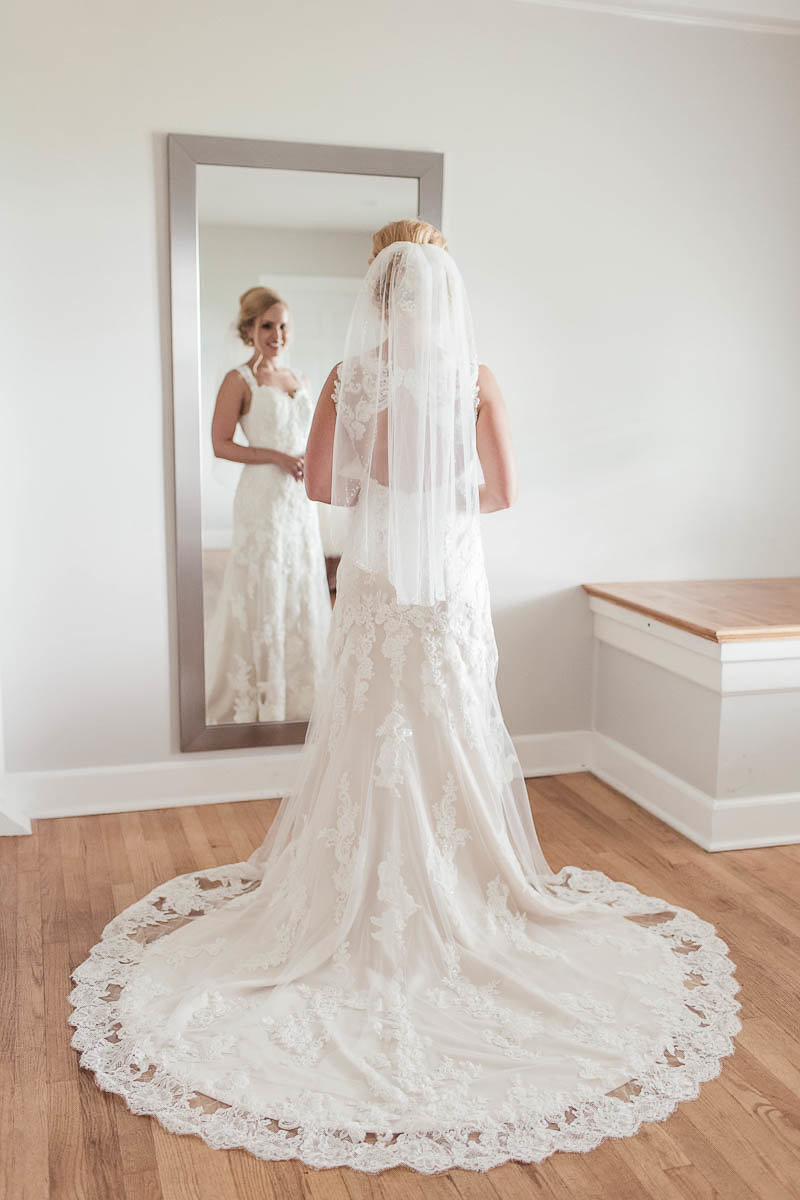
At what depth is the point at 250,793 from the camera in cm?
365

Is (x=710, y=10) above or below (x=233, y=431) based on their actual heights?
above

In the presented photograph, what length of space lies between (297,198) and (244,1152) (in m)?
2.63

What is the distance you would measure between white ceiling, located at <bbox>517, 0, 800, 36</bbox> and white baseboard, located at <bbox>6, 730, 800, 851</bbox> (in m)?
2.46

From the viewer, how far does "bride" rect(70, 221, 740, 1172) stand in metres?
2.05

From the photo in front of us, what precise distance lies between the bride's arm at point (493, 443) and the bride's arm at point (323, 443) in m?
0.34

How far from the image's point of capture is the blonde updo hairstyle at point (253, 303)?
333 cm

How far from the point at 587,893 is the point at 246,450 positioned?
167cm

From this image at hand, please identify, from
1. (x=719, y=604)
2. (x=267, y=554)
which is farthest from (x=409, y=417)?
(x=719, y=604)

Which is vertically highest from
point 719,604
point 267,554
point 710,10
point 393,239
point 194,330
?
point 710,10

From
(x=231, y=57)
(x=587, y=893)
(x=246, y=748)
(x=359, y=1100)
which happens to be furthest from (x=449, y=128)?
(x=359, y=1100)

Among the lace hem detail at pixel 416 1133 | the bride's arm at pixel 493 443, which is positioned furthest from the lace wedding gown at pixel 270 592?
the lace hem detail at pixel 416 1133

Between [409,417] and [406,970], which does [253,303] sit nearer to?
[409,417]

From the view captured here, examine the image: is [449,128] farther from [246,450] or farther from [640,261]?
[246,450]

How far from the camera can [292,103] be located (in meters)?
3.33
